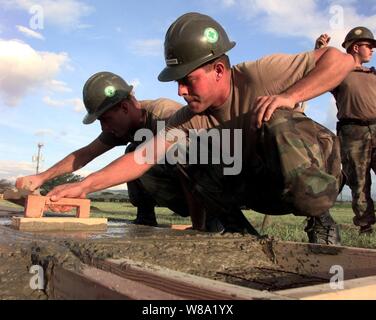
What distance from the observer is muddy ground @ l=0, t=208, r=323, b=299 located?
1.81 meters

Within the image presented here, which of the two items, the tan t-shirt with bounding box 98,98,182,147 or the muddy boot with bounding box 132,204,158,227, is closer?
the tan t-shirt with bounding box 98,98,182,147

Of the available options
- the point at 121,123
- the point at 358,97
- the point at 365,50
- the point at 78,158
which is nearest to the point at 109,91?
the point at 121,123

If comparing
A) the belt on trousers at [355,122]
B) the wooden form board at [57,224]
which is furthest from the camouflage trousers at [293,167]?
the belt on trousers at [355,122]

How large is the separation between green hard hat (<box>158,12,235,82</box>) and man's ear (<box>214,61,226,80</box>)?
7 cm

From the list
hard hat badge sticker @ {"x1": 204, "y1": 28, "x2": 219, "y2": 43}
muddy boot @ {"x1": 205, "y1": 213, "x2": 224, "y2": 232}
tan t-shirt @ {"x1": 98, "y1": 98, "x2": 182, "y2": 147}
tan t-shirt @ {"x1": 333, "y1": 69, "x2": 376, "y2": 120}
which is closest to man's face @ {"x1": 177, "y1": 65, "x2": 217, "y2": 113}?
hard hat badge sticker @ {"x1": 204, "y1": 28, "x2": 219, "y2": 43}

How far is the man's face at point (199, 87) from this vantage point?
10.0 ft

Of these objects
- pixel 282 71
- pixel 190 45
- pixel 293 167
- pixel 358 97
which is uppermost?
pixel 358 97

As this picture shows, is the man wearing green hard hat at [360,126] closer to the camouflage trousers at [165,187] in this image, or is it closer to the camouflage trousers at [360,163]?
the camouflage trousers at [360,163]

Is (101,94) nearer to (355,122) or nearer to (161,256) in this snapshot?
(161,256)

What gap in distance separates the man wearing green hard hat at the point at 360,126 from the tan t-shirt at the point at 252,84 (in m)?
3.03

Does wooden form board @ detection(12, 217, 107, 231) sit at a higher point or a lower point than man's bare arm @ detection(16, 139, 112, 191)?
lower

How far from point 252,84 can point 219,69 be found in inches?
9.9

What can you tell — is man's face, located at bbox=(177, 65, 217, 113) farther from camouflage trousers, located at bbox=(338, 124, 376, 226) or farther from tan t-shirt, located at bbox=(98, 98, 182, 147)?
camouflage trousers, located at bbox=(338, 124, 376, 226)

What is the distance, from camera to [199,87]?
305 centimetres
